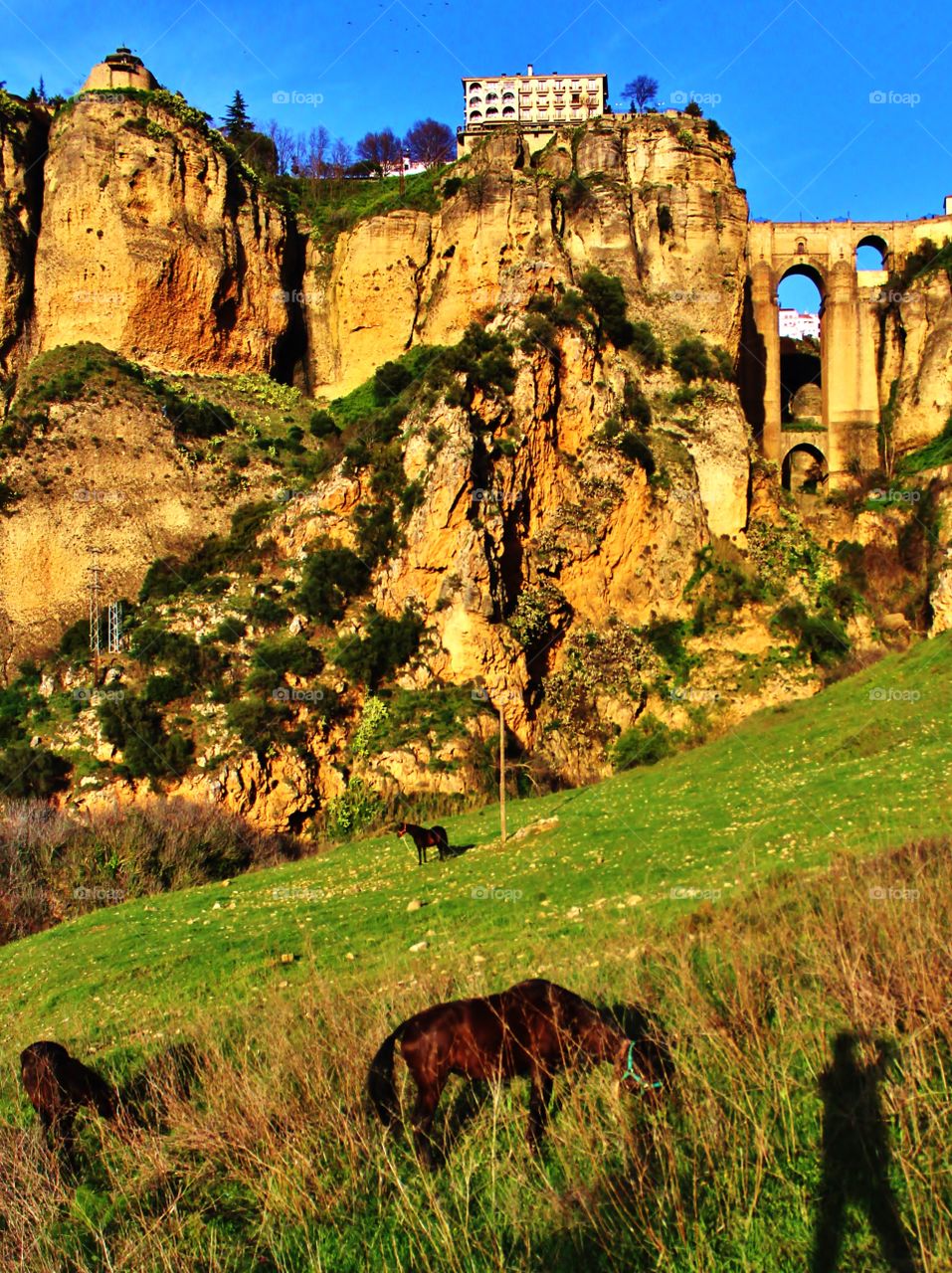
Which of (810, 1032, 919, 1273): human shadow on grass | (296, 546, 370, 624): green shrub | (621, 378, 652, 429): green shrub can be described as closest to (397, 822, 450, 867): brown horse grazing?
(296, 546, 370, 624): green shrub

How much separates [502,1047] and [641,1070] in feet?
2.40

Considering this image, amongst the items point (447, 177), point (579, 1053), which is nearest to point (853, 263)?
point (447, 177)

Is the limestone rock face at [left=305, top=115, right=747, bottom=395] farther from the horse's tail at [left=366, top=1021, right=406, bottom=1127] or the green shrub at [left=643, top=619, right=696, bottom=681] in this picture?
the horse's tail at [left=366, top=1021, right=406, bottom=1127]

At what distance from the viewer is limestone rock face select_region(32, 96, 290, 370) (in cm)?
4094

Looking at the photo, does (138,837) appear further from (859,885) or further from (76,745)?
(859,885)

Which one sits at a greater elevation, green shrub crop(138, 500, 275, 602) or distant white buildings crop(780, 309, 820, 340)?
distant white buildings crop(780, 309, 820, 340)

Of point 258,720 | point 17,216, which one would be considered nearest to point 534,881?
point 258,720

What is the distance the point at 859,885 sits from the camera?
25.0ft

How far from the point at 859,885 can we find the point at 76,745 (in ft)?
89.4

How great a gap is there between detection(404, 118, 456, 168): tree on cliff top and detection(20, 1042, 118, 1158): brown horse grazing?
2589 inches

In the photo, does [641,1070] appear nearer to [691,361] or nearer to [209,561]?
[209,561]

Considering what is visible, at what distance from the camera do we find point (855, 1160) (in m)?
4.59

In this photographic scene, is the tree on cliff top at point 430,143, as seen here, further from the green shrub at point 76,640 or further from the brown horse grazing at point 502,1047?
the brown horse grazing at point 502,1047

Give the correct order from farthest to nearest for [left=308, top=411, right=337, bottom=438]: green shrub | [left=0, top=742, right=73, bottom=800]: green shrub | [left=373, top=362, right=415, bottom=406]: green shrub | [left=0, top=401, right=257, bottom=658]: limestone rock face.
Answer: [left=373, top=362, right=415, bottom=406]: green shrub
[left=308, top=411, right=337, bottom=438]: green shrub
[left=0, top=401, right=257, bottom=658]: limestone rock face
[left=0, top=742, right=73, bottom=800]: green shrub
